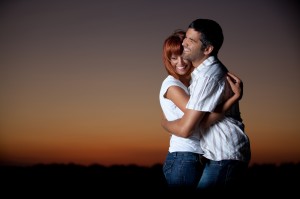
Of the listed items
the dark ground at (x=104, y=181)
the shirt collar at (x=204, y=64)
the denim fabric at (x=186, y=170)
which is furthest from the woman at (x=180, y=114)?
the dark ground at (x=104, y=181)

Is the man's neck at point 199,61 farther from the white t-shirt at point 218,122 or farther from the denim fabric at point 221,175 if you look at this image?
the denim fabric at point 221,175

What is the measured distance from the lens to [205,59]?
8.27ft

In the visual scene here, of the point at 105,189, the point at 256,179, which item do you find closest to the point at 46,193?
the point at 105,189

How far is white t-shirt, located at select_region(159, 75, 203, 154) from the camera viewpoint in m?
2.51

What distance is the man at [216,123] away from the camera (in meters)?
2.38

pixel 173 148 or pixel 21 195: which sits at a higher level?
pixel 173 148

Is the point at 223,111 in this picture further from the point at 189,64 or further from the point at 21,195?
the point at 21,195

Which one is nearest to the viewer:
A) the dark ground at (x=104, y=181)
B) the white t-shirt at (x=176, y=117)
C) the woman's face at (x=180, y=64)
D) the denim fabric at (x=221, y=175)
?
the denim fabric at (x=221, y=175)

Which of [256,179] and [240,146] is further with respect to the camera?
[256,179]

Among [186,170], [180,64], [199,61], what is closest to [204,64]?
[199,61]

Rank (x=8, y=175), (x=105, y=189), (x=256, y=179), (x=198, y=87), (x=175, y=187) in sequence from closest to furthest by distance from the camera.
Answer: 1. (x=198, y=87)
2. (x=175, y=187)
3. (x=105, y=189)
4. (x=256, y=179)
5. (x=8, y=175)

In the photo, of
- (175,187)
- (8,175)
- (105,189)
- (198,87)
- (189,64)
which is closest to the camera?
(198,87)

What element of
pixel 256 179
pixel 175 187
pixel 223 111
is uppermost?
pixel 223 111

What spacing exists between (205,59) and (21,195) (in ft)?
10.4
